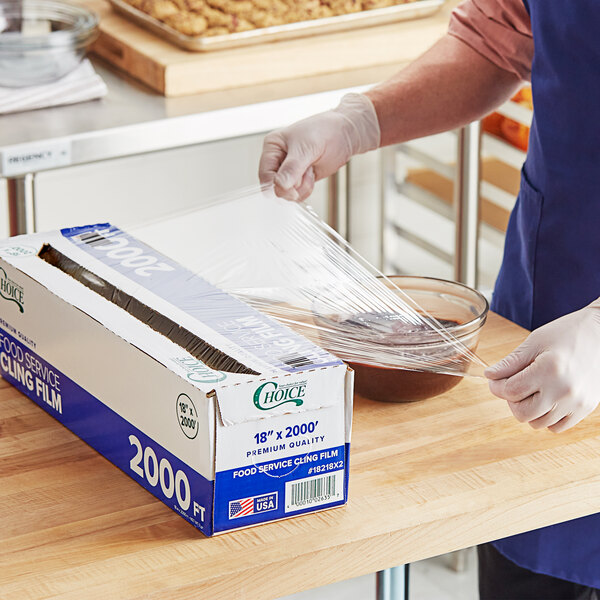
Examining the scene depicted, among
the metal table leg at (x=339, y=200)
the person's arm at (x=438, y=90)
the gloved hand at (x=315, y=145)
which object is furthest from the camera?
the metal table leg at (x=339, y=200)

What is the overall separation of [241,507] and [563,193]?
2.07 feet

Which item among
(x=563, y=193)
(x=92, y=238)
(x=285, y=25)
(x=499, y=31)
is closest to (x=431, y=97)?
(x=499, y=31)

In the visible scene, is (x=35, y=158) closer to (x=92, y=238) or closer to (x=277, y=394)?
(x=92, y=238)

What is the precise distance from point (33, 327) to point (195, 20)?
125 centimetres

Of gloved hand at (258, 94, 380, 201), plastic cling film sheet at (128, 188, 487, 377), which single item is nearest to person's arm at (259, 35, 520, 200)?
gloved hand at (258, 94, 380, 201)

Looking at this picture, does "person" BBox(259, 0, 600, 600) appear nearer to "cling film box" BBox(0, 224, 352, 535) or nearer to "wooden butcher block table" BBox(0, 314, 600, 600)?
"wooden butcher block table" BBox(0, 314, 600, 600)

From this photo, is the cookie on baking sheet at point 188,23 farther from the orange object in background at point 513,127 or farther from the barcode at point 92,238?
the barcode at point 92,238

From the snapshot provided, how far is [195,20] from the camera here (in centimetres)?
218

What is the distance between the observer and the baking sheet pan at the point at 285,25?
2182 millimetres

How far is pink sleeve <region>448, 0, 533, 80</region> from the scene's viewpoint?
4.64 feet

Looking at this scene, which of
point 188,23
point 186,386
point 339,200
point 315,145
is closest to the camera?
point 186,386

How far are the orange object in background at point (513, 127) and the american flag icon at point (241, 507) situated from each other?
5.78 feet

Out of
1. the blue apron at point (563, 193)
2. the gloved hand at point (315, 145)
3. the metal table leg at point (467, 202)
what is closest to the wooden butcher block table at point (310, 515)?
the blue apron at point (563, 193)

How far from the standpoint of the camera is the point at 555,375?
3.10 ft
